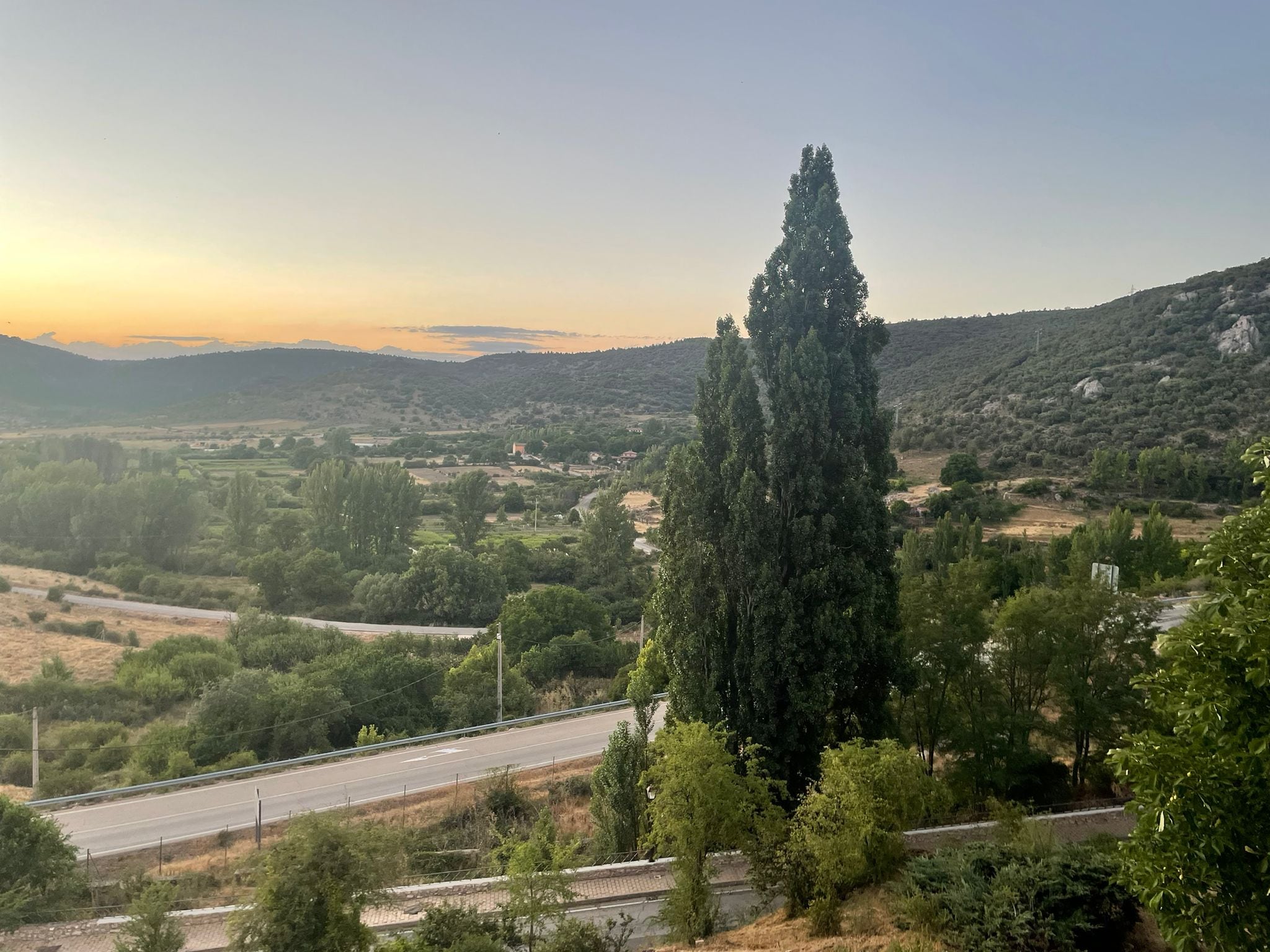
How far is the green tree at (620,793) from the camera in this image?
16203mm

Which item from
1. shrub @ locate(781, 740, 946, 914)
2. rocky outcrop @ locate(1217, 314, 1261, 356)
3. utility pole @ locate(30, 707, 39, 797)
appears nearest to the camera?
shrub @ locate(781, 740, 946, 914)

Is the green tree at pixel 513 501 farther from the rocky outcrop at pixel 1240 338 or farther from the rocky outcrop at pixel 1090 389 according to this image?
the rocky outcrop at pixel 1240 338

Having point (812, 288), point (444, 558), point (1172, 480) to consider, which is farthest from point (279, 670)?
point (1172, 480)

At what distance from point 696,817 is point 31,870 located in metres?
12.3

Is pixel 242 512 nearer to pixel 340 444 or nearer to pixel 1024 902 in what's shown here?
pixel 340 444

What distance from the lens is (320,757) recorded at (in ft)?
78.1

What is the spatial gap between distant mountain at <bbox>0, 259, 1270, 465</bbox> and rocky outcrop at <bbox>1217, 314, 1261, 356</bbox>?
0.64ft

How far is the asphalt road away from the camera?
62.0 ft

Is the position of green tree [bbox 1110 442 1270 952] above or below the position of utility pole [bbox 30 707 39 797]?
above

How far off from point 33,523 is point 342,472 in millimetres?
22978

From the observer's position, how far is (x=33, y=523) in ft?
192

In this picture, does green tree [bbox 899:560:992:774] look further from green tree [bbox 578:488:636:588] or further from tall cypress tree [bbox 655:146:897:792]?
green tree [bbox 578:488:636:588]

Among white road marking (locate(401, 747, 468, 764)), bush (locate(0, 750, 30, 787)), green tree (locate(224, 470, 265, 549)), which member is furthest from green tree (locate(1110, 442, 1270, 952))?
green tree (locate(224, 470, 265, 549))

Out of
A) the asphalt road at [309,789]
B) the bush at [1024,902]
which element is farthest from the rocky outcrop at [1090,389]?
the bush at [1024,902]
